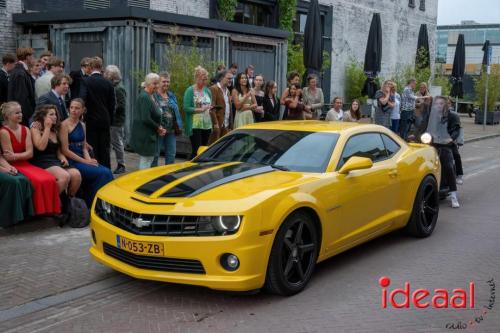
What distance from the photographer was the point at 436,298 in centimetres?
537

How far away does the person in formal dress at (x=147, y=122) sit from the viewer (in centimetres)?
926

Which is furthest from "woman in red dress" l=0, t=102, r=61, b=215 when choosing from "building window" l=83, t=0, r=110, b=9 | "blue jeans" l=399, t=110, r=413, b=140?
"blue jeans" l=399, t=110, r=413, b=140

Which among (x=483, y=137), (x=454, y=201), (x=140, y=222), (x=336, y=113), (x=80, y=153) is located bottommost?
(x=483, y=137)

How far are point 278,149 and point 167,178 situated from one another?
4.07 ft

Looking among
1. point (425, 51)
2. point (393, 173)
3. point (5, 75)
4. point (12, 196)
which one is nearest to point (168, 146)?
point (5, 75)

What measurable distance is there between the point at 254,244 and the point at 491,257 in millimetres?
3179

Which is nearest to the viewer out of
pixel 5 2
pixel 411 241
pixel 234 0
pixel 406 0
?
pixel 411 241

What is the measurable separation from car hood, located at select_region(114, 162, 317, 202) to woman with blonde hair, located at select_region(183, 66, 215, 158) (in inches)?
179

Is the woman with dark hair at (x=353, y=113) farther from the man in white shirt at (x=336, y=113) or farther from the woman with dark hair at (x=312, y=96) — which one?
the woman with dark hair at (x=312, y=96)

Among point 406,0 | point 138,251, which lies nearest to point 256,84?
point 138,251

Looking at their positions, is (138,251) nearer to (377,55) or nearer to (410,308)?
(410,308)

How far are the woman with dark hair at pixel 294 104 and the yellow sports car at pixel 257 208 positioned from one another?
4.82 m

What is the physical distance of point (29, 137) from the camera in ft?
25.1

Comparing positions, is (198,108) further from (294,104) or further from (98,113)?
(294,104)
